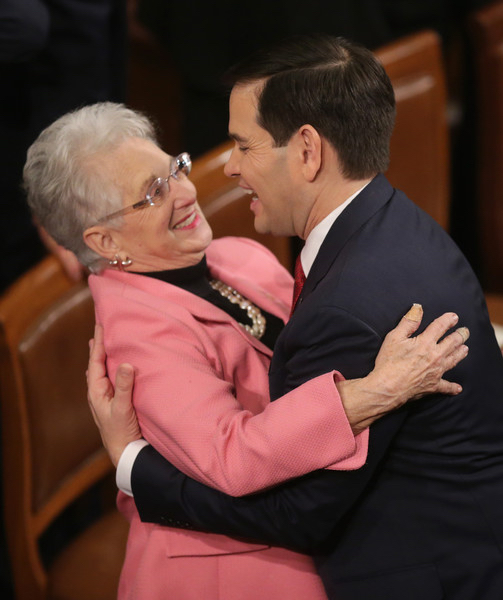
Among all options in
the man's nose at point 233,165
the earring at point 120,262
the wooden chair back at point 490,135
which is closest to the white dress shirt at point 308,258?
the man's nose at point 233,165

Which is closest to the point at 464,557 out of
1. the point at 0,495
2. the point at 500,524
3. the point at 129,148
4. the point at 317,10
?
the point at 500,524

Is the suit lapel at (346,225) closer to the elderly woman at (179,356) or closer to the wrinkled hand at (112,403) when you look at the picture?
the elderly woman at (179,356)

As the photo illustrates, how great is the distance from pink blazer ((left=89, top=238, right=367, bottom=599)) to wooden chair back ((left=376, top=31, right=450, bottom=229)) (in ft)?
3.53

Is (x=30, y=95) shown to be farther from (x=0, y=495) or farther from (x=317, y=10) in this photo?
(x=0, y=495)

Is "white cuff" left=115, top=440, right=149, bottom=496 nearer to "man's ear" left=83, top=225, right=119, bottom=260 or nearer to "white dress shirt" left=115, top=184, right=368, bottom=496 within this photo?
"white dress shirt" left=115, top=184, right=368, bottom=496

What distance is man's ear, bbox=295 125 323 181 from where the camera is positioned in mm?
1454

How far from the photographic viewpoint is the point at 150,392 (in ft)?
4.86

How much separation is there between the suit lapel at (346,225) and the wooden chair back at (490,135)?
5.07ft

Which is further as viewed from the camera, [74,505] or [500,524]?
[74,505]

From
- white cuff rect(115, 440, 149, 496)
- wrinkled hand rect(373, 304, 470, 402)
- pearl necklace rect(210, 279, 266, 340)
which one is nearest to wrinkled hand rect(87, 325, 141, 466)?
white cuff rect(115, 440, 149, 496)

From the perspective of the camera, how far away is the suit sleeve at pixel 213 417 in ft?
4.45

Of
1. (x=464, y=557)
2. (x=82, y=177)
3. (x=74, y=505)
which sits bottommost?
(x=74, y=505)

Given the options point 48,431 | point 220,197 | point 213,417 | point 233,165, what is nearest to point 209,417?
point 213,417

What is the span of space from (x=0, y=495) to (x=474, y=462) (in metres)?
1.85
